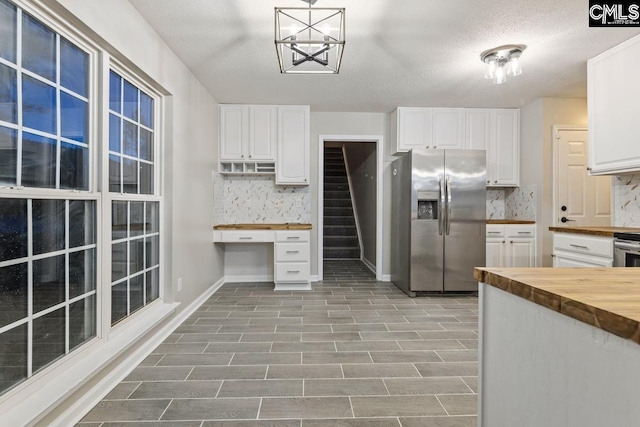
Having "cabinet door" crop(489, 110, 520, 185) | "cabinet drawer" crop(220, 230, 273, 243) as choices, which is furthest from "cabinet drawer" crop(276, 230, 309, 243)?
"cabinet door" crop(489, 110, 520, 185)

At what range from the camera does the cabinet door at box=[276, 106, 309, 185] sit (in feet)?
14.0

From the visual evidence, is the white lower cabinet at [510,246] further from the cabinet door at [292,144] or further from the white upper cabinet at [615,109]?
the cabinet door at [292,144]

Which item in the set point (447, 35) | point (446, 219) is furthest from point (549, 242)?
point (447, 35)

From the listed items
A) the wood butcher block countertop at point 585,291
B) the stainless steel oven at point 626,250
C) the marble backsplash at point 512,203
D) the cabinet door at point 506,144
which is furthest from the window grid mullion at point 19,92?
the marble backsplash at point 512,203

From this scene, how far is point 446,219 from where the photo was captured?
3.80 meters

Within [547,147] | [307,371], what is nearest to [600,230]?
[547,147]

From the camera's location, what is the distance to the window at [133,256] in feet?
7.01

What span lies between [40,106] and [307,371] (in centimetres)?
200

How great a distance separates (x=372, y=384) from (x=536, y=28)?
2.70 metres

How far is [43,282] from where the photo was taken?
155 centimetres

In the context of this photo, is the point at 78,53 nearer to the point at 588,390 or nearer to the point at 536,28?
the point at 588,390

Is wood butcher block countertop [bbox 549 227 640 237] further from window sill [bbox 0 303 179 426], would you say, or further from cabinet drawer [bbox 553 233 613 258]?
window sill [bbox 0 303 179 426]

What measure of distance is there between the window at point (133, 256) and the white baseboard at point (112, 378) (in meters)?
0.26

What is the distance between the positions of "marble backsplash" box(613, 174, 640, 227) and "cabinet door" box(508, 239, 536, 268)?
103 centimetres
